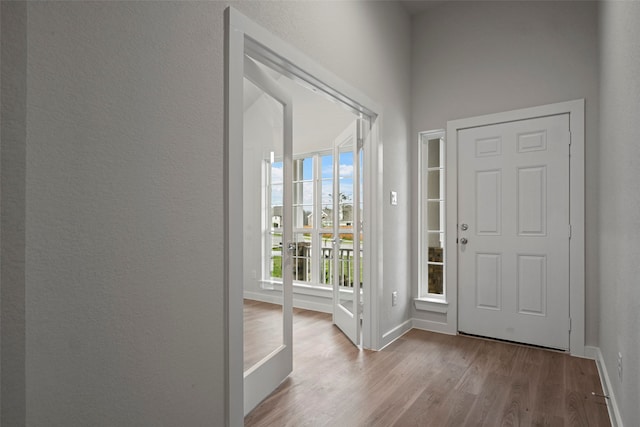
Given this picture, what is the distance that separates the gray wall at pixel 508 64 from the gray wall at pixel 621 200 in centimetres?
29

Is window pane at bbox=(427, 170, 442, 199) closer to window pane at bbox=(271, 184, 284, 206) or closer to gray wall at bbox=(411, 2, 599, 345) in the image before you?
gray wall at bbox=(411, 2, 599, 345)

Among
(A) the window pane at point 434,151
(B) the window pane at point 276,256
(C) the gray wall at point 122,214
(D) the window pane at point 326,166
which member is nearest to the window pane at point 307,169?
(D) the window pane at point 326,166

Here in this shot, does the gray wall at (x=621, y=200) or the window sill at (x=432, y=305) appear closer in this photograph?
the gray wall at (x=621, y=200)

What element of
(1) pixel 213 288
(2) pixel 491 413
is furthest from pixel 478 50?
(1) pixel 213 288

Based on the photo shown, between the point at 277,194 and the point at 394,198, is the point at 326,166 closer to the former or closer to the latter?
the point at 394,198

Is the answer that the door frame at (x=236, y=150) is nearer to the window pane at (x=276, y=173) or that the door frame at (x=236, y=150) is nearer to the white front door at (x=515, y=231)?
the window pane at (x=276, y=173)

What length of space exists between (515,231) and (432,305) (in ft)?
3.29

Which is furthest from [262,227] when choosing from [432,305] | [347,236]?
[432,305]

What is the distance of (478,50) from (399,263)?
6.82 feet

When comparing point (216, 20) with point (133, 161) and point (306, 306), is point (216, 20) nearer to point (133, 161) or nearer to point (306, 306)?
point (133, 161)

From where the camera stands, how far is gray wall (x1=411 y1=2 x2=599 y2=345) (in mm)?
2955

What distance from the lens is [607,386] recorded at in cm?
231

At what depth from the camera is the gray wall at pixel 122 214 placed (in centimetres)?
112

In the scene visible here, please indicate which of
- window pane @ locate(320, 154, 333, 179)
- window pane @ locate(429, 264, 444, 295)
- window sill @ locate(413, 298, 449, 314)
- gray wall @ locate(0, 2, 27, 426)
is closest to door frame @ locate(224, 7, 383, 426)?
gray wall @ locate(0, 2, 27, 426)
